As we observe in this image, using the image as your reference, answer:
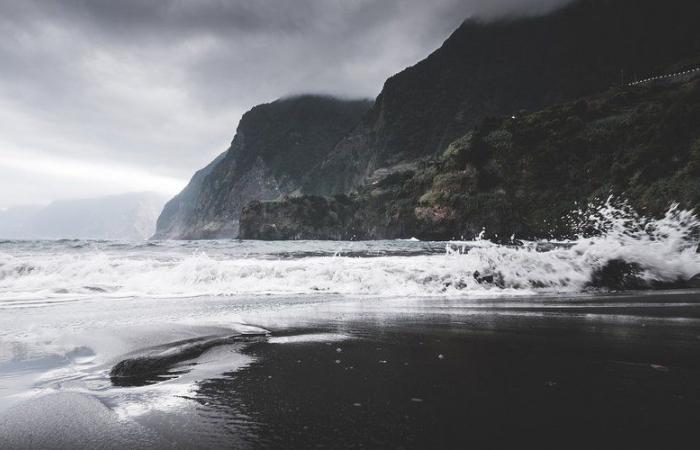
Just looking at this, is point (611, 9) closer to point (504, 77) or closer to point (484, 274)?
point (504, 77)

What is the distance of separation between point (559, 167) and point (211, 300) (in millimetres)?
52273

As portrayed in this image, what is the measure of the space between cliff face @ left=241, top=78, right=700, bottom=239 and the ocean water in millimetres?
25721

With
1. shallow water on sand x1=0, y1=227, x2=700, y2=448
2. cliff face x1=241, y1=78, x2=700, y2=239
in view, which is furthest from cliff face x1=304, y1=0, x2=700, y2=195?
shallow water on sand x1=0, y1=227, x2=700, y2=448

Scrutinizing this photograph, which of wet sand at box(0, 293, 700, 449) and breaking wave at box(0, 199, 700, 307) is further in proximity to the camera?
breaking wave at box(0, 199, 700, 307)

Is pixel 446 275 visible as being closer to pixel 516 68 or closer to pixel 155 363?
pixel 155 363

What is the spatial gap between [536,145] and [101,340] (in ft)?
193

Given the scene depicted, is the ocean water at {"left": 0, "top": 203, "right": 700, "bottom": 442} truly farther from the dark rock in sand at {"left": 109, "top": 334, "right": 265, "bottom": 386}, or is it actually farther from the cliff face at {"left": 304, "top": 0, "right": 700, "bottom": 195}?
the cliff face at {"left": 304, "top": 0, "right": 700, "bottom": 195}

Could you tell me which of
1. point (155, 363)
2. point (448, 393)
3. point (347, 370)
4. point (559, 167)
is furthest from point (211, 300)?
point (559, 167)

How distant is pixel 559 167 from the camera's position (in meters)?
50.8

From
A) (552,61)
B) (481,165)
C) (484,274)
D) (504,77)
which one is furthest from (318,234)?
(484,274)

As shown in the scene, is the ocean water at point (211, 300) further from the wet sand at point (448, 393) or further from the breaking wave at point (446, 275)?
the wet sand at point (448, 393)

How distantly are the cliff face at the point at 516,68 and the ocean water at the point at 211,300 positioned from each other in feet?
349

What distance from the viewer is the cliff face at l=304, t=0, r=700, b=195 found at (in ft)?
359

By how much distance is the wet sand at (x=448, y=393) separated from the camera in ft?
6.19
